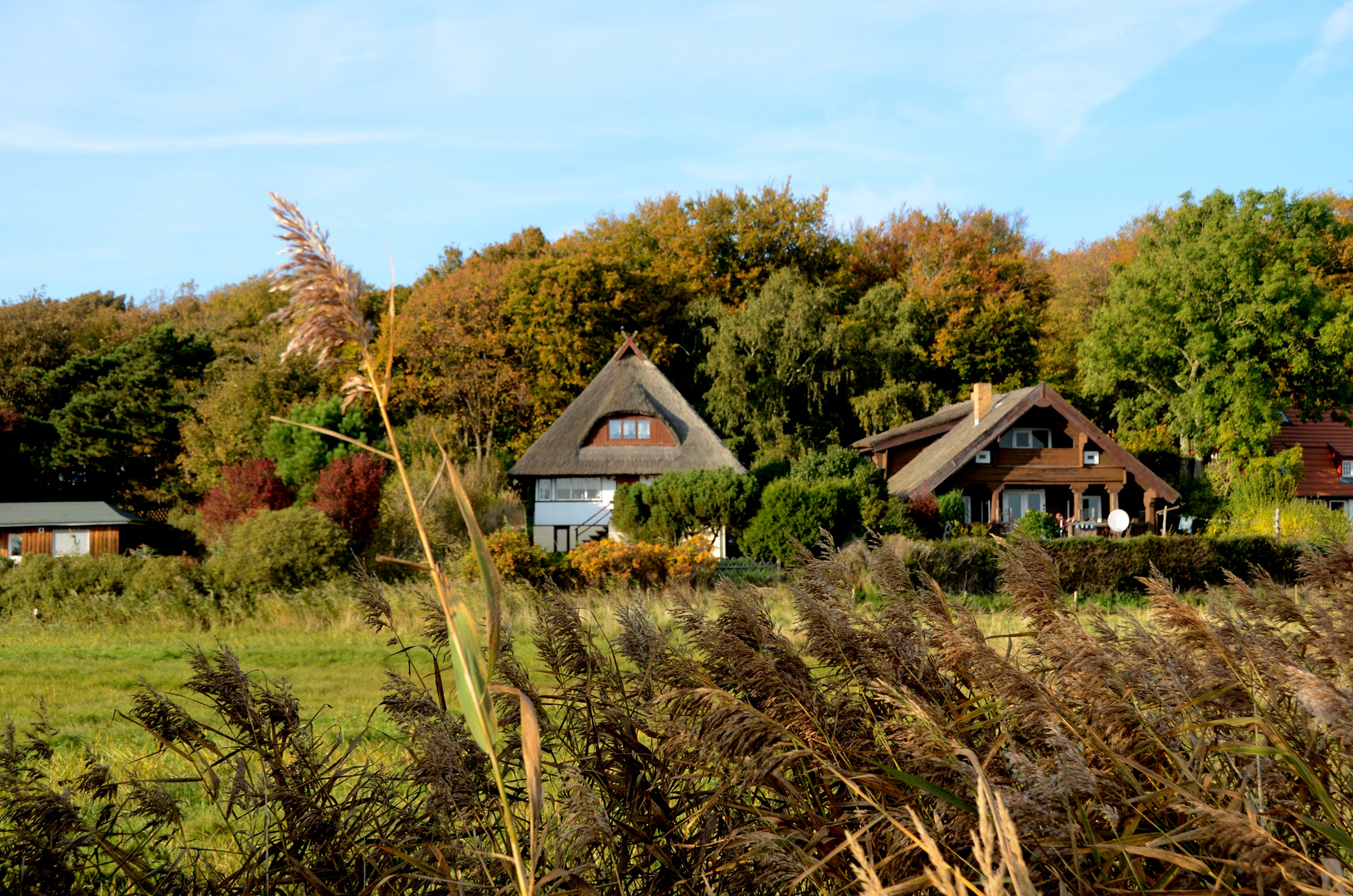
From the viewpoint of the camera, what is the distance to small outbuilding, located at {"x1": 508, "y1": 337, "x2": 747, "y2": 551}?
33188mm

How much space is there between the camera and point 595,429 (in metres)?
34.3

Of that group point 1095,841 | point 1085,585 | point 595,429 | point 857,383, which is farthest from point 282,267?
point 857,383

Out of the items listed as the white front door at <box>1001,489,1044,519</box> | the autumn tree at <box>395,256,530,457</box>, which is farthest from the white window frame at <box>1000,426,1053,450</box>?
the autumn tree at <box>395,256,530,457</box>

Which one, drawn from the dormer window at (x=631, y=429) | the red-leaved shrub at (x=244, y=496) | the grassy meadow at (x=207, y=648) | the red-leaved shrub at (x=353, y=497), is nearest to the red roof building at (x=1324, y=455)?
the dormer window at (x=631, y=429)

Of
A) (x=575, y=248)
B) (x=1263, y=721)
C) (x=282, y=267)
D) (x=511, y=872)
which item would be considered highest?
(x=575, y=248)

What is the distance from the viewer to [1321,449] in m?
39.2

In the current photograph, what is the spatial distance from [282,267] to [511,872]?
4.34ft

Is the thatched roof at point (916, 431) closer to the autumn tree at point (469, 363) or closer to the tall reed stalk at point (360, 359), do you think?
the autumn tree at point (469, 363)

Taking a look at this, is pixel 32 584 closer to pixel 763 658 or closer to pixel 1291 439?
pixel 763 658

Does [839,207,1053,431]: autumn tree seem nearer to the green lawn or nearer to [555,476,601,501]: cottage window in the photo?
[555,476,601,501]: cottage window

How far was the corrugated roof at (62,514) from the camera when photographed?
2384 centimetres

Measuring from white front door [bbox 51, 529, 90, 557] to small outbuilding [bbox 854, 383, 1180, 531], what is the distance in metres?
22.1

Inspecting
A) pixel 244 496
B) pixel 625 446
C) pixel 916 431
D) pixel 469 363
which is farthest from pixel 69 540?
pixel 916 431

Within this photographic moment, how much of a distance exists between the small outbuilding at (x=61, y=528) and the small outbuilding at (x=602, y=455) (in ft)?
39.3
